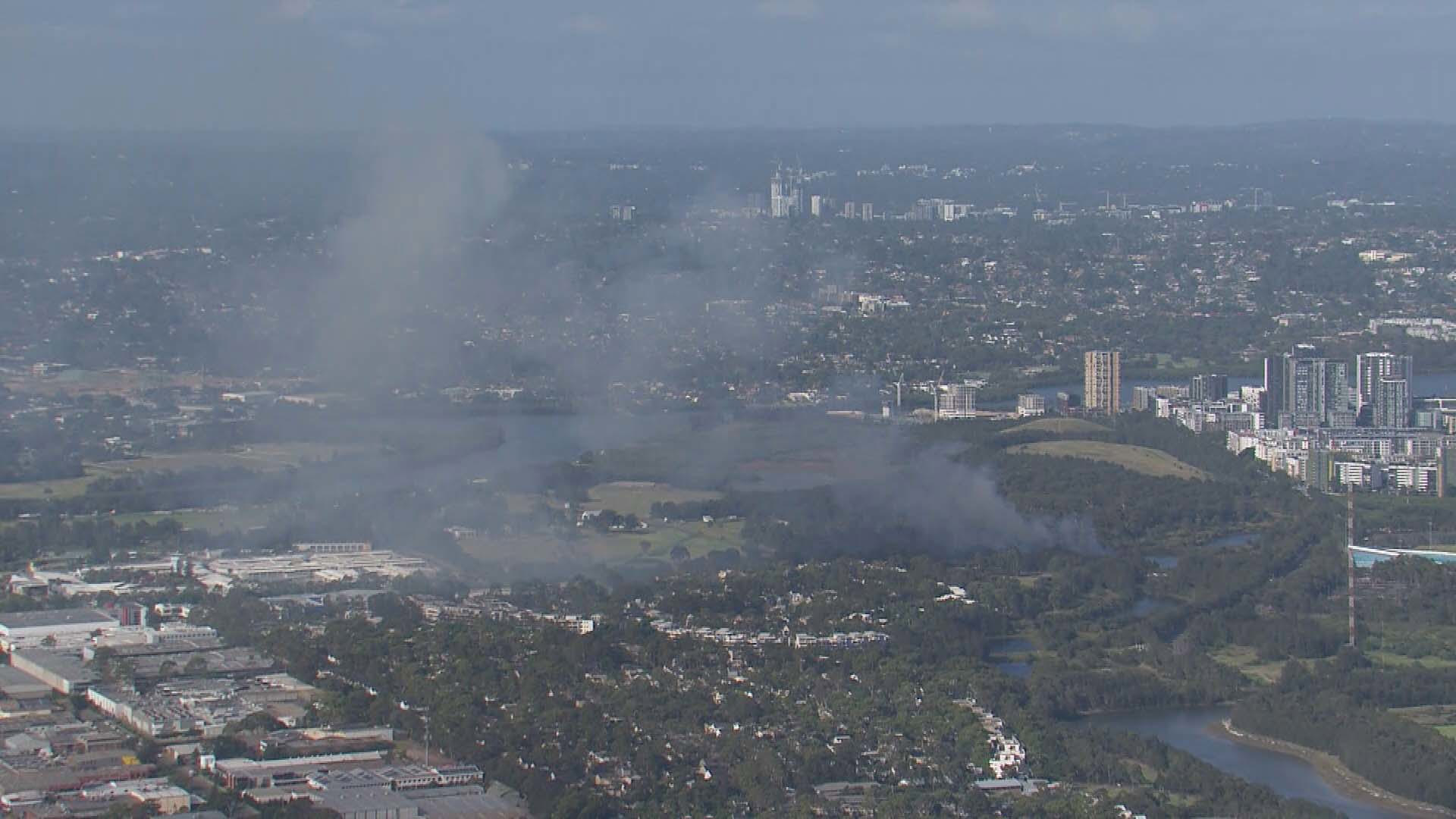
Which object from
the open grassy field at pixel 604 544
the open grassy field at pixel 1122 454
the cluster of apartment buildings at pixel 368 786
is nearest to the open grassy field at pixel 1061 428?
the open grassy field at pixel 1122 454

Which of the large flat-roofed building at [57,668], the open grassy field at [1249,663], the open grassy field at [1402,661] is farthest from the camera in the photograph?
the open grassy field at [1402,661]

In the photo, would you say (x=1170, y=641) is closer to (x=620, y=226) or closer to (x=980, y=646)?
(x=980, y=646)

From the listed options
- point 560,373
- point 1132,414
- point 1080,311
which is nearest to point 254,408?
point 560,373

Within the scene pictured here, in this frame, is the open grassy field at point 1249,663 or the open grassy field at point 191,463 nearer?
the open grassy field at point 1249,663

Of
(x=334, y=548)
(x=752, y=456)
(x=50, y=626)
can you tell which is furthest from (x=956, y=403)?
(x=50, y=626)

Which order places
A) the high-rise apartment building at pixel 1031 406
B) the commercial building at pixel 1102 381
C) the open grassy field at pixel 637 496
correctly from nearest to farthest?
the open grassy field at pixel 637 496
the high-rise apartment building at pixel 1031 406
the commercial building at pixel 1102 381

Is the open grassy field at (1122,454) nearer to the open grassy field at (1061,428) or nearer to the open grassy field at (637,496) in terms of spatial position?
the open grassy field at (1061,428)
